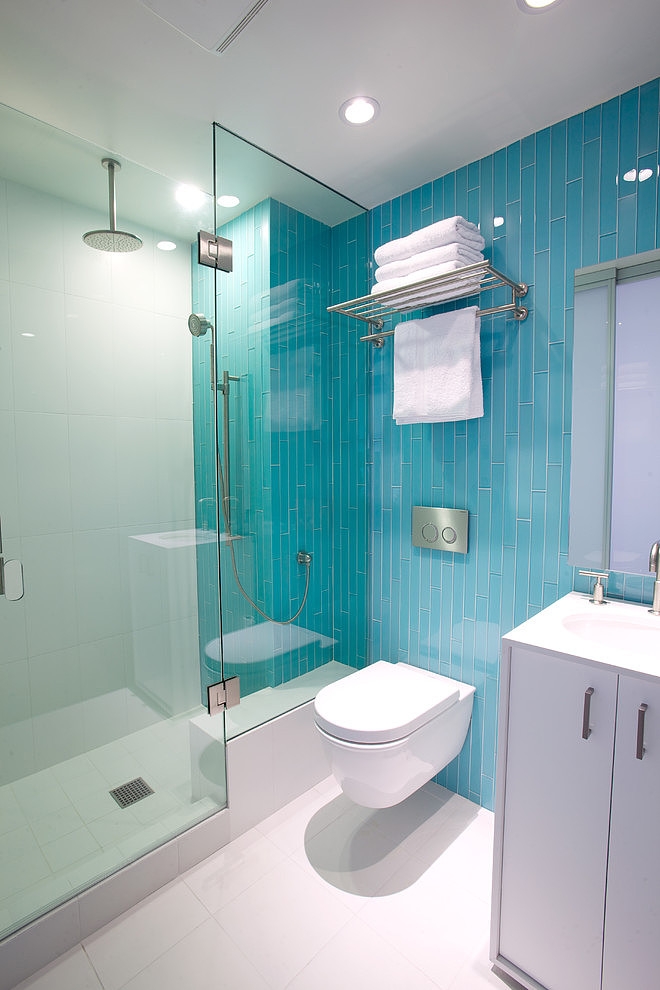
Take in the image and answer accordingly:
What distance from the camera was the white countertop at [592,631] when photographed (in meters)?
1.20

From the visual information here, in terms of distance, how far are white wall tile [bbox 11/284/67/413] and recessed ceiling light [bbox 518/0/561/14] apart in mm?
1491

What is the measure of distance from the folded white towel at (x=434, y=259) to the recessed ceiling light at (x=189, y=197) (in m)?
0.69

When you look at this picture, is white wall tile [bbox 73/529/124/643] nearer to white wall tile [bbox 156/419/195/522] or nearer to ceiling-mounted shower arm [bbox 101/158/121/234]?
white wall tile [bbox 156/419/195/522]

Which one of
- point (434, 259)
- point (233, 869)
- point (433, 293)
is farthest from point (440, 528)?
point (233, 869)

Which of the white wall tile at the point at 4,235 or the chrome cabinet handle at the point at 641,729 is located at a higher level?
the white wall tile at the point at 4,235

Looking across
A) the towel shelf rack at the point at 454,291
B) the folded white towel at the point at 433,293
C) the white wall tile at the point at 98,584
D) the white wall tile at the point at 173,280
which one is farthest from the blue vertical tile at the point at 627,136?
the white wall tile at the point at 98,584

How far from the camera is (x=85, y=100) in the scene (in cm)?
155

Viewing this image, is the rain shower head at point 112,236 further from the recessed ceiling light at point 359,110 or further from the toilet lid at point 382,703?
the toilet lid at point 382,703

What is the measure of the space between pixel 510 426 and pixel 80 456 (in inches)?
59.3

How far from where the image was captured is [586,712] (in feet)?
3.76

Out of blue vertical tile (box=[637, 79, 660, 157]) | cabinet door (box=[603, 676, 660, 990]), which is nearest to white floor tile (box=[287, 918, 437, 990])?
cabinet door (box=[603, 676, 660, 990])

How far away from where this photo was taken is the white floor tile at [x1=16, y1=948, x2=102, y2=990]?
1.28 m

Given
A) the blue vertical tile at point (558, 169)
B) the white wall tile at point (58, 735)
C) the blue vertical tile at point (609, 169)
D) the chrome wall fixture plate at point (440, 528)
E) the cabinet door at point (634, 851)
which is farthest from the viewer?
the chrome wall fixture plate at point (440, 528)

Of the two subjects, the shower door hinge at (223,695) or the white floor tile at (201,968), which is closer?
the white floor tile at (201,968)
